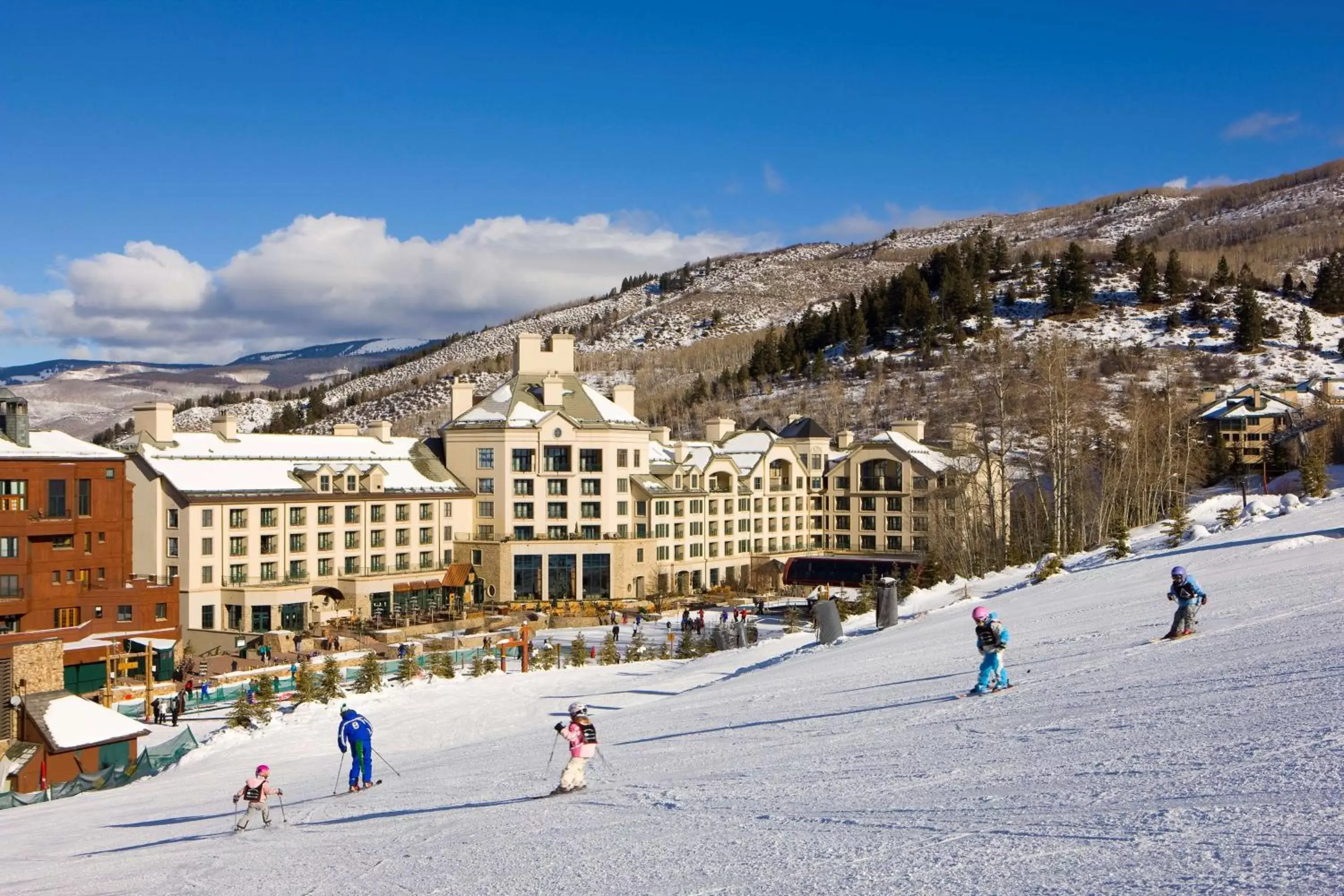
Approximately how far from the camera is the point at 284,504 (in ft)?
182

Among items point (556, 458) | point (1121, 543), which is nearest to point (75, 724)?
point (1121, 543)

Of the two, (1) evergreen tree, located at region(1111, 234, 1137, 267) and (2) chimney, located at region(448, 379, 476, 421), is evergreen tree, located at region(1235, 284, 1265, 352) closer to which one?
(1) evergreen tree, located at region(1111, 234, 1137, 267)

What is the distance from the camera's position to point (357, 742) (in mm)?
14000

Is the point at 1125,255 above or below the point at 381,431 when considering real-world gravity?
above

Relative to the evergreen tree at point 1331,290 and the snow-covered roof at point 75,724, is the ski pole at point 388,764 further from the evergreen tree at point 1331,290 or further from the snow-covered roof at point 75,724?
the evergreen tree at point 1331,290

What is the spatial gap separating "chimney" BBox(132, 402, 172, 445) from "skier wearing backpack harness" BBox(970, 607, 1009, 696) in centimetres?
4826

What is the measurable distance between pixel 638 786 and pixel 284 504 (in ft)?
157

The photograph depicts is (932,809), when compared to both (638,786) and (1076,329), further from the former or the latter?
(1076,329)

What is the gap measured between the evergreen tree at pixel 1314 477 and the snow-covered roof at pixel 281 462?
136 feet

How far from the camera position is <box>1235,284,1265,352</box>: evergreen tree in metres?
108

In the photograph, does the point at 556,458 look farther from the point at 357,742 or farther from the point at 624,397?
the point at 357,742

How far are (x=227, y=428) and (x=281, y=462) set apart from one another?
4.08 metres

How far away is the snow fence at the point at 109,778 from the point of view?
A: 73.8 feet

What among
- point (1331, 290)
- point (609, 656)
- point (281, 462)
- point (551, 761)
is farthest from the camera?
point (1331, 290)
